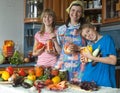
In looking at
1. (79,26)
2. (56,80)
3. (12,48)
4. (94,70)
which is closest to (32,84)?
(56,80)

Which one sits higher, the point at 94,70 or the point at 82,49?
the point at 82,49

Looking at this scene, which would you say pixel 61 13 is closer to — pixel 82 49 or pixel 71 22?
pixel 71 22

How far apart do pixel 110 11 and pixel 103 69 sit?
202cm

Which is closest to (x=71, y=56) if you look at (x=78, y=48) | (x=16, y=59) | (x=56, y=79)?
(x=78, y=48)

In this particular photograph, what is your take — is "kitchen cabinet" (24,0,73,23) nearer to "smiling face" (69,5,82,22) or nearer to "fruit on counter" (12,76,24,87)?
"smiling face" (69,5,82,22)

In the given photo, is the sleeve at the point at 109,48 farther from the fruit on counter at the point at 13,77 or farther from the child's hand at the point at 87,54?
the fruit on counter at the point at 13,77

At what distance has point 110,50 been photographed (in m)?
1.70

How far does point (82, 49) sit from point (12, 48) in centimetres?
221

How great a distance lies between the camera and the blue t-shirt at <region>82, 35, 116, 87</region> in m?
1.72

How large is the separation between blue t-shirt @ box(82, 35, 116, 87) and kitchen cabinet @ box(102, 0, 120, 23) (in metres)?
1.78

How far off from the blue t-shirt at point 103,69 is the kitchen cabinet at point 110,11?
1781 millimetres

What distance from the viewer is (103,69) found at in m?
1.77

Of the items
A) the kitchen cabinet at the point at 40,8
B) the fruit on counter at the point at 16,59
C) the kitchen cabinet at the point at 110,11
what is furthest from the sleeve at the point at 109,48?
the kitchen cabinet at the point at 40,8

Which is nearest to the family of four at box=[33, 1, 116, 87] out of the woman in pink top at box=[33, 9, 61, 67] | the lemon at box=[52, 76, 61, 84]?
the woman in pink top at box=[33, 9, 61, 67]
